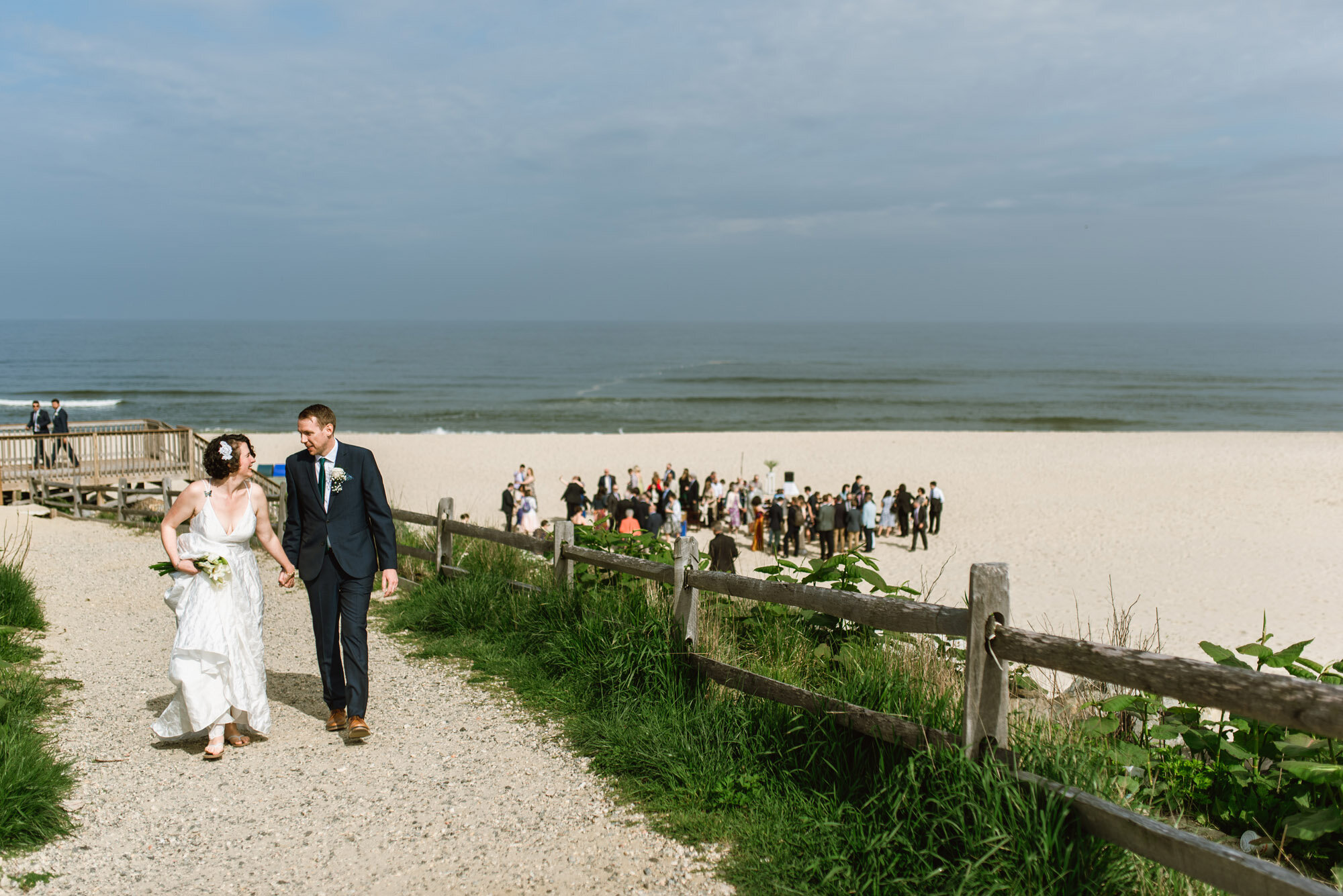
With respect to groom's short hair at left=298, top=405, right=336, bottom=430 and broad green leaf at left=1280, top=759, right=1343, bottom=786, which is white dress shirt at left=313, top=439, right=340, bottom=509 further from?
broad green leaf at left=1280, top=759, right=1343, bottom=786

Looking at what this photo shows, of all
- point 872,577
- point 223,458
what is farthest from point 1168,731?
point 223,458

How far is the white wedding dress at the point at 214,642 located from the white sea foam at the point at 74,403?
203ft

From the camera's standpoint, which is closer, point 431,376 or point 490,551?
point 490,551

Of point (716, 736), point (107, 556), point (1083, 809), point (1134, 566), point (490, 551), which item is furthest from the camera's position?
point (1134, 566)

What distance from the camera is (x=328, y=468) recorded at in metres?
5.14

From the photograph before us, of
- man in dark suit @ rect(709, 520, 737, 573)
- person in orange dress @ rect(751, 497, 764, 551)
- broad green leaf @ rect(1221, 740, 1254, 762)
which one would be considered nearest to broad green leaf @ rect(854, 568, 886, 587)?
broad green leaf @ rect(1221, 740, 1254, 762)

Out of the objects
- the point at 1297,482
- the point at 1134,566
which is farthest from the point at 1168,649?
A: the point at 1297,482

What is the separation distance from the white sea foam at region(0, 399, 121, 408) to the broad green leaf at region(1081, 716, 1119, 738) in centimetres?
6523

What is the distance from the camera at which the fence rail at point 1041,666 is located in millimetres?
2564

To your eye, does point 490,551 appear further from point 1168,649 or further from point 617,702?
point 1168,649

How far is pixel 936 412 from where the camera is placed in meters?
60.1

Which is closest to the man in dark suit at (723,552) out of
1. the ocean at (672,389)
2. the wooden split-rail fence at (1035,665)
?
the wooden split-rail fence at (1035,665)

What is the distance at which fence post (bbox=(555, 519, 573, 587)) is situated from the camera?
650cm

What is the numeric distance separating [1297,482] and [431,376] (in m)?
73.9
